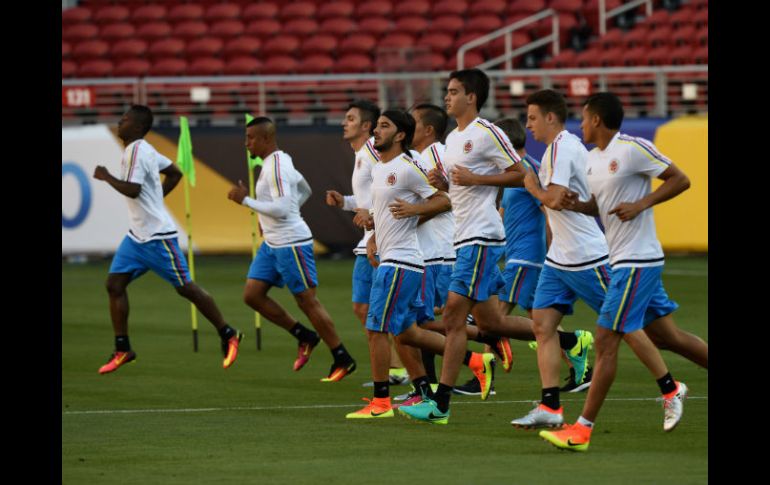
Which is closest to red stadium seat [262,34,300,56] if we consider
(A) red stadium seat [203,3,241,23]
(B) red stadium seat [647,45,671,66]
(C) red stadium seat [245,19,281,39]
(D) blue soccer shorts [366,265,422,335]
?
(C) red stadium seat [245,19,281,39]

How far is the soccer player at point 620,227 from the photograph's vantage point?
329 inches

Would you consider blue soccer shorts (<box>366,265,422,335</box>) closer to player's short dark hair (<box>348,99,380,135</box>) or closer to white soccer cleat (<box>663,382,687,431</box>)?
white soccer cleat (<box>663,382,687,431</box>)

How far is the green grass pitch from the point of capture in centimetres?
777

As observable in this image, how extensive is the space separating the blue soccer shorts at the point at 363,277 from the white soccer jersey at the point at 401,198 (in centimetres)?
178

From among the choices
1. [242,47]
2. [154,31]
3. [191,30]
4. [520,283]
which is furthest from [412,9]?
[520,283]

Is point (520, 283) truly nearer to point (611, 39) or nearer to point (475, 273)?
point (475, 273)

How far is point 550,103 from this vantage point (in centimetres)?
930

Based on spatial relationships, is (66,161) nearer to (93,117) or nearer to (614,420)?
(93,117)

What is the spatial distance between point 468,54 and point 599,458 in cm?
1999

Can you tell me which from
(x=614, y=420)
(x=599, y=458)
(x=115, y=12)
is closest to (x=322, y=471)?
(x=599, y=458)

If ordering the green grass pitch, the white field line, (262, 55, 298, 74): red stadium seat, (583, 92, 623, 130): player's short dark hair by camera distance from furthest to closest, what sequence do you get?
(262, 55, 298, 74): red stadium seat → the white field line → (583, 92, 623, 130): player's short dark hair → the green grass pitch

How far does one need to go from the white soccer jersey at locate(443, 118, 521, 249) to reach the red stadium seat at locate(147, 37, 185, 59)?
20.4 metres

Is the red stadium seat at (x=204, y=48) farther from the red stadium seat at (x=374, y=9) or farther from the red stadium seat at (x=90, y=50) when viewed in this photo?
the red stadium seat at (x=374, y=9)

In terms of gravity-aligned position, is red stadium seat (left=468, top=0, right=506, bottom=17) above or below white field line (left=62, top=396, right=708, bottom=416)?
above
